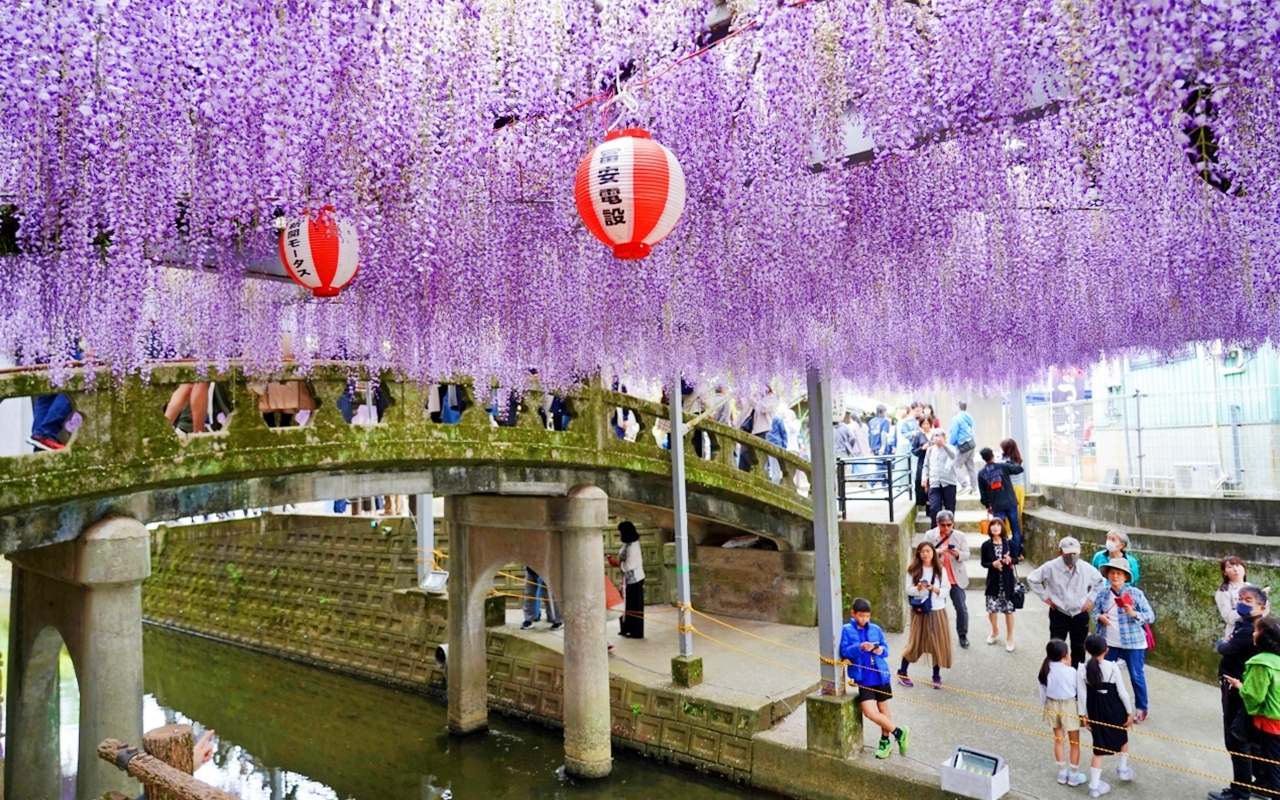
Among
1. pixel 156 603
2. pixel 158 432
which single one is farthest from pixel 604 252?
pixel 156 603

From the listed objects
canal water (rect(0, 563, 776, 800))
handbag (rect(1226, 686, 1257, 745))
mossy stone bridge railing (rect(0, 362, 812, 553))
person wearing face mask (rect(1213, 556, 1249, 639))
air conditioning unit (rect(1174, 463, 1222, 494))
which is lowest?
canal water (rect(0, 563, 776, 800))

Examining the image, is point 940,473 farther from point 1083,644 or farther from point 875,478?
point 1083,644

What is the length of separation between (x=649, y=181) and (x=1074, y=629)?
596 centimetres

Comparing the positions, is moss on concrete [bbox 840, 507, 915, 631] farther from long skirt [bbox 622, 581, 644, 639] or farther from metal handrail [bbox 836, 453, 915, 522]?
long skirt [bbox 622, 581, 644, 639]

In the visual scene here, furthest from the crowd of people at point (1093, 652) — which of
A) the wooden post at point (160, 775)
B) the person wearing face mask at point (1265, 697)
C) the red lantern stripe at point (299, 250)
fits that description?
the wooden post at point (160, 775)

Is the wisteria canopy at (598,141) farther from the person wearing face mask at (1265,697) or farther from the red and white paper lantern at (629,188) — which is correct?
the person wearing face mask at (1265,697)

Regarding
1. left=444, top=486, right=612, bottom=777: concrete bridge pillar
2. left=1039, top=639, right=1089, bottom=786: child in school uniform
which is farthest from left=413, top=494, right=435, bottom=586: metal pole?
left=1039, top=639, right=1089, bottom=786: child in school uniform

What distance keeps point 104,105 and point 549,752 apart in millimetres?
8280

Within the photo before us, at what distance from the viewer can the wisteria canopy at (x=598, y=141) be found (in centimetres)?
298

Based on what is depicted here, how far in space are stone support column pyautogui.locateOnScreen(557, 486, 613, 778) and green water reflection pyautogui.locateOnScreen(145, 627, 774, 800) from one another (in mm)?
290

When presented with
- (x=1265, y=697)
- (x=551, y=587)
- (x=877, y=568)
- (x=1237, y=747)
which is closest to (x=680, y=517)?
(x=551, y=587)

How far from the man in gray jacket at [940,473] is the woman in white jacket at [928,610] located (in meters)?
2.90

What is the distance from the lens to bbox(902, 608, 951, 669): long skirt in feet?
26.1

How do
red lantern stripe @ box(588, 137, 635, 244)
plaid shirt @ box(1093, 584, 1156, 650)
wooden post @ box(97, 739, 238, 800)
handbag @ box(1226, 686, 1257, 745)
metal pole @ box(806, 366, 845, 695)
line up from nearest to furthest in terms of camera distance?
1. wooden post @ box(97, 739, 238, 800)
2. red lantern stripe @ box(588, 137, 635, 244)
3. handbag @ box(1226, 686, 1257, 745)
4. plaid shirt @ box(1093, 584, 1156, 650)
5. metal pole @ box(806, 366, 845, 695)
